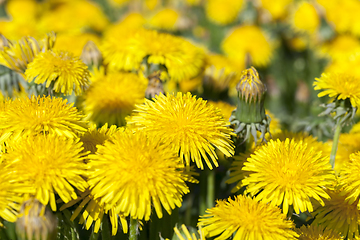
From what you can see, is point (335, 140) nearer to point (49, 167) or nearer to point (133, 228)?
point (133, 228)

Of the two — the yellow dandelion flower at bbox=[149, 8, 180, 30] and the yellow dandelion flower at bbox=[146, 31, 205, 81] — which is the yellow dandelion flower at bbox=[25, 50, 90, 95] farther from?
the yellow dandelion flower at bbox=[149, 8, 180, 30]

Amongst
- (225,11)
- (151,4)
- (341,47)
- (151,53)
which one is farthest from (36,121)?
(151,4)

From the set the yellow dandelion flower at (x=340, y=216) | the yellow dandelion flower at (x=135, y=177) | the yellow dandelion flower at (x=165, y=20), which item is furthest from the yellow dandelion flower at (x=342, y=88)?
the yellow dandelion flower at (x=165, y=20)

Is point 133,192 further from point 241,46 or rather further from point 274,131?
point 241,46

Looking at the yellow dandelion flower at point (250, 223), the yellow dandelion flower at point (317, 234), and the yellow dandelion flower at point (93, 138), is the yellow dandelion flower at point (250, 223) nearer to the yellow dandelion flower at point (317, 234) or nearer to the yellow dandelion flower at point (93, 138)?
the yellow dandelion flower at point (317, 234)

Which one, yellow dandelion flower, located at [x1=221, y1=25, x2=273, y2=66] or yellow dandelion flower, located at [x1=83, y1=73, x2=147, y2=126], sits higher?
yellow dandelion flower, located at [x1=221, y1=25, x2=273, y2=66]

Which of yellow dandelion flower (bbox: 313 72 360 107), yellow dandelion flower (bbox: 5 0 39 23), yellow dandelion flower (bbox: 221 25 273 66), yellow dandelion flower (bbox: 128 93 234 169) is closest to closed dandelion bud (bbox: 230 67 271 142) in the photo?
yellow dandelion flower (bbox: 128 93 234 169)
